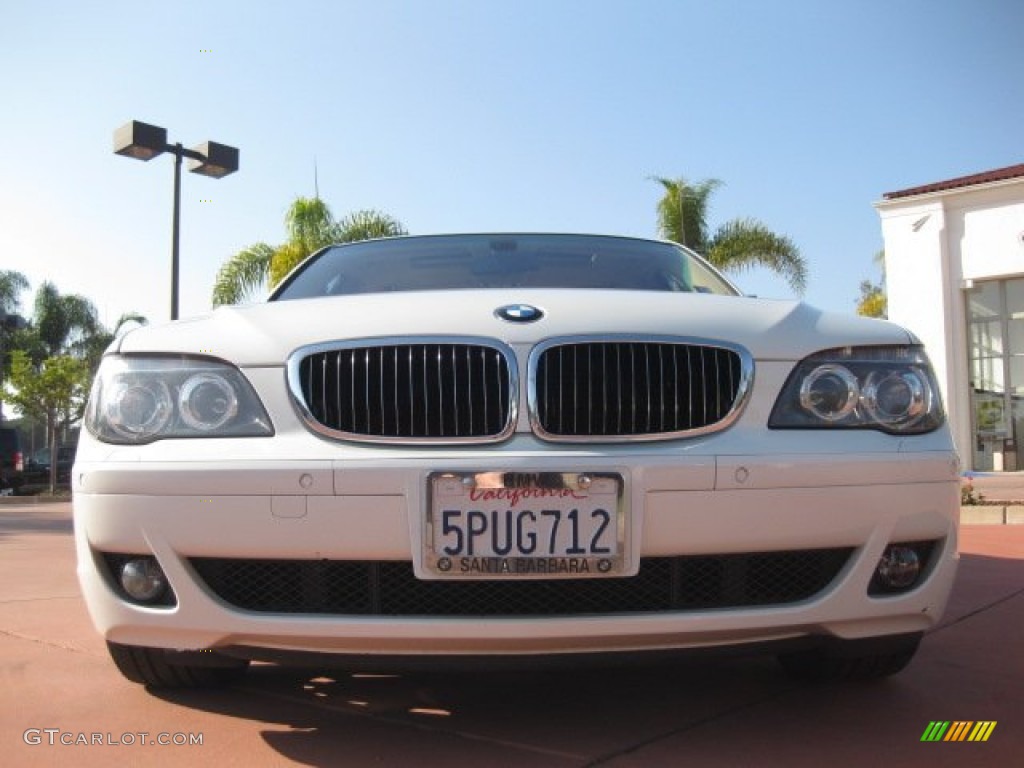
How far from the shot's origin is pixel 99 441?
2.20 m

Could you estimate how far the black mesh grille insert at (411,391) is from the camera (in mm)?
2113

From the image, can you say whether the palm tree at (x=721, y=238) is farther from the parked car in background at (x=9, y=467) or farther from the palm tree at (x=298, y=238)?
the parked car in background at (x=9, y=467)

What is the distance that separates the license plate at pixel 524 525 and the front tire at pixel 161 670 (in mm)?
711

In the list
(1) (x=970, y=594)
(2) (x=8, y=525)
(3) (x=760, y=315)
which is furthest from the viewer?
(2) (x=8, y=525)

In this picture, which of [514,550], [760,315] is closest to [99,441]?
[514,550]

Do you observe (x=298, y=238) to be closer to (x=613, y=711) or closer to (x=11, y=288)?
(x=613, y=711)

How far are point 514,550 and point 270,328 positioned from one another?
32.5 inches

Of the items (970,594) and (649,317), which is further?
(970,594)

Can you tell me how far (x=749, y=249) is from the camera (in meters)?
16.5

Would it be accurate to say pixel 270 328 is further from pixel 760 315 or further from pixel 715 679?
pixel 715 679

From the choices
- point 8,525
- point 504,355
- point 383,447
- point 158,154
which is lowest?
point 8,525

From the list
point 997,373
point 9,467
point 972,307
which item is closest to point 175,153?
point 972,307

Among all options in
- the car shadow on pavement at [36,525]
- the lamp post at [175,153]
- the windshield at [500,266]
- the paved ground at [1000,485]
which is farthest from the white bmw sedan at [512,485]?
the lamp post at [175,153]

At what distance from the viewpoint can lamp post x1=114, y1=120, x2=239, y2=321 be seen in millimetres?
9984
